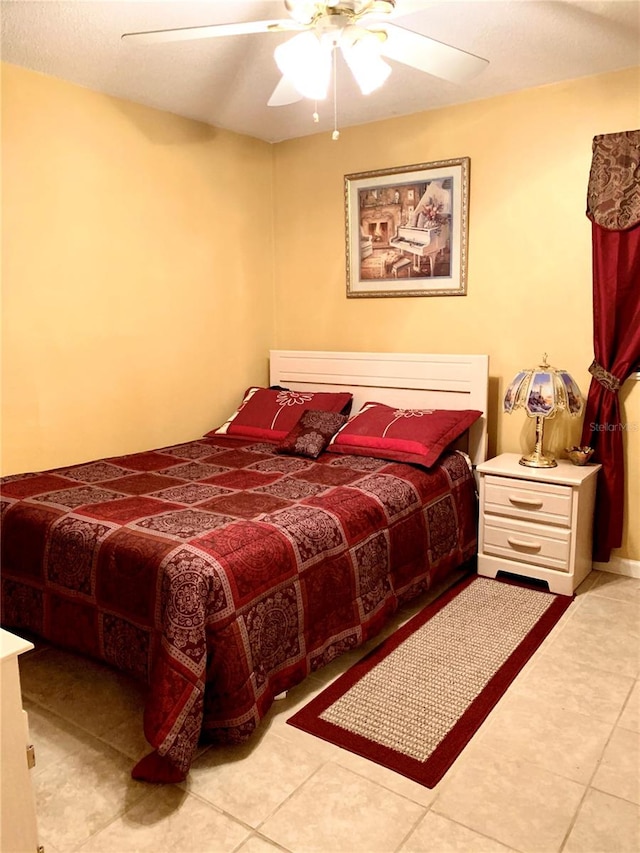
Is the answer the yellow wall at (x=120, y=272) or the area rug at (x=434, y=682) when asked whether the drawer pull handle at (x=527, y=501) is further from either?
the yellow wall at (x=120, y=272)

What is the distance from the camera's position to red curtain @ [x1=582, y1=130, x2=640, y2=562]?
3.01m

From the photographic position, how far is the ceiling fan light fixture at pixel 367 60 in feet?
6.79

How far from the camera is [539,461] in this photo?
3164 mm

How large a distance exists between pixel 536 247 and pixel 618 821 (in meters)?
2.63

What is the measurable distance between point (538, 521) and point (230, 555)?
5.52 feet

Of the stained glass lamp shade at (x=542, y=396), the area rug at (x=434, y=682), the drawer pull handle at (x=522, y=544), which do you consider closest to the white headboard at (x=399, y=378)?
the stained glass lamp shade at (x=542, y=396)

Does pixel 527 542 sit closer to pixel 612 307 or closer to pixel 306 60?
pixel 612 307

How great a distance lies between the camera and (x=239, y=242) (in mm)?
4090

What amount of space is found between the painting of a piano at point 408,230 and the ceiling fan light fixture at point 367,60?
57.1 inches

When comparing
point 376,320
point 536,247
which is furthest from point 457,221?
point 376,320

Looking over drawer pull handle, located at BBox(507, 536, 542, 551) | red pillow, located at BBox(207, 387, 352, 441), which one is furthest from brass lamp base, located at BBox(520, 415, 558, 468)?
red pillow, located at BBox(207, 387, 352, 441)

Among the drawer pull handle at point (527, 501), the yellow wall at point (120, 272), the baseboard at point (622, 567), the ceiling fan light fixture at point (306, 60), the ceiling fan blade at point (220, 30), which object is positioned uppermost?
the ceiling fan blade at point (220, 30)

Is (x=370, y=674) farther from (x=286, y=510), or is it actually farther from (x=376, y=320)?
(x=376, y=320)

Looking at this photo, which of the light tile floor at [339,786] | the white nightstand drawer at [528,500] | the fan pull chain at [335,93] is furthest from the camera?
the white nightstand drawer at [528,500]
